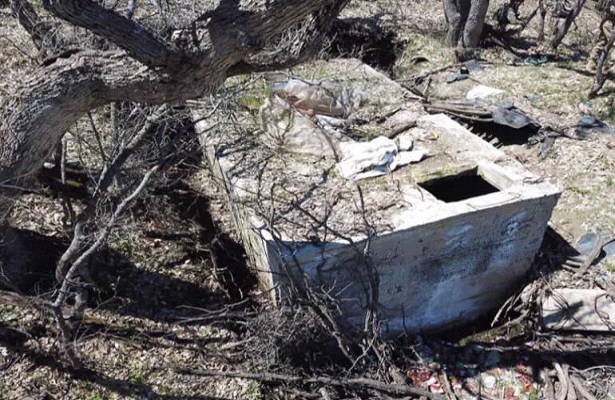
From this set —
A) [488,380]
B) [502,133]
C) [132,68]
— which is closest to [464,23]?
[502,133]

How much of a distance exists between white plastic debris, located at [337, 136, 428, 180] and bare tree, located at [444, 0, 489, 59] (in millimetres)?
4750

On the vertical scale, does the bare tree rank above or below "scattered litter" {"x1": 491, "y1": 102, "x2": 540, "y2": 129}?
above

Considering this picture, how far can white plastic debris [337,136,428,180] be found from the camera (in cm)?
487

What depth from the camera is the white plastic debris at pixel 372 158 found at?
487 cm

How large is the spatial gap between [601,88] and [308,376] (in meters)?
6.33

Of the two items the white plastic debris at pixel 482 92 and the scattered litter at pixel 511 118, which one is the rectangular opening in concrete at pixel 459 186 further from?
the white plastic debris at pixel 482 92

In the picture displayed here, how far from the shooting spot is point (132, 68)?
318 cm

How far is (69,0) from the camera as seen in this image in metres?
2.60

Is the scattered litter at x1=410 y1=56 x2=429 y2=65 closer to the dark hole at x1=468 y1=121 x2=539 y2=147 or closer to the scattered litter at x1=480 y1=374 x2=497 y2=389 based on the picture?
the dark hole at x1=468 y1=121 x2=539 y2=147

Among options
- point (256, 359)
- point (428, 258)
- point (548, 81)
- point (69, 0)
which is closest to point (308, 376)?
point (256, 359)

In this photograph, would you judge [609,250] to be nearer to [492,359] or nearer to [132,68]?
[492,359]

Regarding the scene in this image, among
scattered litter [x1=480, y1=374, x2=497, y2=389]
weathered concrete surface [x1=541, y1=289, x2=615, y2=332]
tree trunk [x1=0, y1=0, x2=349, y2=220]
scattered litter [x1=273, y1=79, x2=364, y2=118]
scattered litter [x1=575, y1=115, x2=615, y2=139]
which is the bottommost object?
scattered litter [x1=480, y1=374, x2=497, y2=389]

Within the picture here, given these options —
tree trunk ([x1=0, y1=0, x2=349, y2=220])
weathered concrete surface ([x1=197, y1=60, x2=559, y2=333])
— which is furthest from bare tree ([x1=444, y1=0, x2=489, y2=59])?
tree trunk ([x1=0, y1=0, x2=349, y2=220])

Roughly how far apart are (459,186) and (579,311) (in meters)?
1.53
